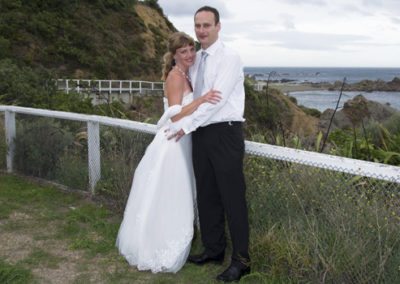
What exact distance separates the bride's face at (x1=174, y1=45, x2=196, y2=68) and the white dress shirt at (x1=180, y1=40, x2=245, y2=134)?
0.17 metres

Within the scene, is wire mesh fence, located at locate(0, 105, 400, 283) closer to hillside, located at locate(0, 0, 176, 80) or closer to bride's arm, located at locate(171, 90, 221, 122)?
bride's arm, located at locate(171, 90, 221, 122)

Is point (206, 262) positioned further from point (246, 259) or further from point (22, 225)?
point (22, 225)

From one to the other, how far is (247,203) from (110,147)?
212 centimetres

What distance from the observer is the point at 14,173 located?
7152 millimetres

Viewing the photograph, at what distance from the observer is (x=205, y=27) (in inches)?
147

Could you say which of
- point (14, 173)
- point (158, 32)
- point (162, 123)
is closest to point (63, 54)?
point (158, 32)

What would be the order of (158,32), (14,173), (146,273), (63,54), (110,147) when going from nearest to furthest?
(146,273) → (110,147) → (14,173) → (63,54) → (158,32)

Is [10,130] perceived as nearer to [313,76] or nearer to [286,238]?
[313,76]

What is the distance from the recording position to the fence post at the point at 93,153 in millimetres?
5840

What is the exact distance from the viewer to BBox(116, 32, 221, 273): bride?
13.4 feet

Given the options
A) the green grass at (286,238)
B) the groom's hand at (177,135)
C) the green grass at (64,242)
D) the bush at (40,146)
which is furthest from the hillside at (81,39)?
the groom's hand at (177,135)

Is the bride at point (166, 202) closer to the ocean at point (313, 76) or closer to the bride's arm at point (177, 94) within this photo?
the bride's arm at point (177, 94)

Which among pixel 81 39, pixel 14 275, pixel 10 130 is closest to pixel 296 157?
pixel 14 275

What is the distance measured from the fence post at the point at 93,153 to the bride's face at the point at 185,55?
6.69 ft
